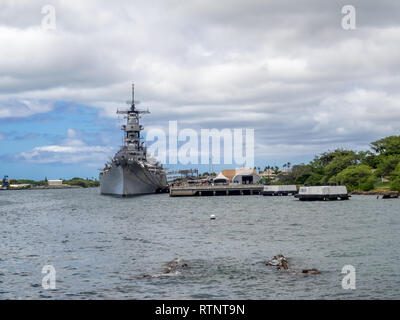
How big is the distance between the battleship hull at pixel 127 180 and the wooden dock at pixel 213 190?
36.4ft

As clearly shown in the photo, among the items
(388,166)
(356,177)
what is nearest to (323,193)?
(356,177)

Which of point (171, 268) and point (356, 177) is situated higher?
point (356, 177)

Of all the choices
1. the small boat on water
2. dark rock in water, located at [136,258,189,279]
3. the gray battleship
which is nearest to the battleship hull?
the gray battleship

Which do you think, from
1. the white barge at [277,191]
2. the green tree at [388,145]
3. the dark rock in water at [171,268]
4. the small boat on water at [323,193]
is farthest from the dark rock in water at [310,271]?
the green tree at [388,145]

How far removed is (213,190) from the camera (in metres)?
187

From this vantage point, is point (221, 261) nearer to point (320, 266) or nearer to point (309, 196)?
point (320, 266)

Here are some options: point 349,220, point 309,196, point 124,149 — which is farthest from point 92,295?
point 124,149

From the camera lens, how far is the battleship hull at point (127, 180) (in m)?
158

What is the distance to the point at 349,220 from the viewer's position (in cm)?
6956

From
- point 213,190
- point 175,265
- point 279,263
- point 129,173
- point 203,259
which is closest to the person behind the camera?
point 279,263

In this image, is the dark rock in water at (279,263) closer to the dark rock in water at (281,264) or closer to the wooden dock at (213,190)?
the dark rock in water at (281,264)

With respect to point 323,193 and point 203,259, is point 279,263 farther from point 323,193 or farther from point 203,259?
point 323,193

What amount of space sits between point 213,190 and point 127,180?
40318 mm
